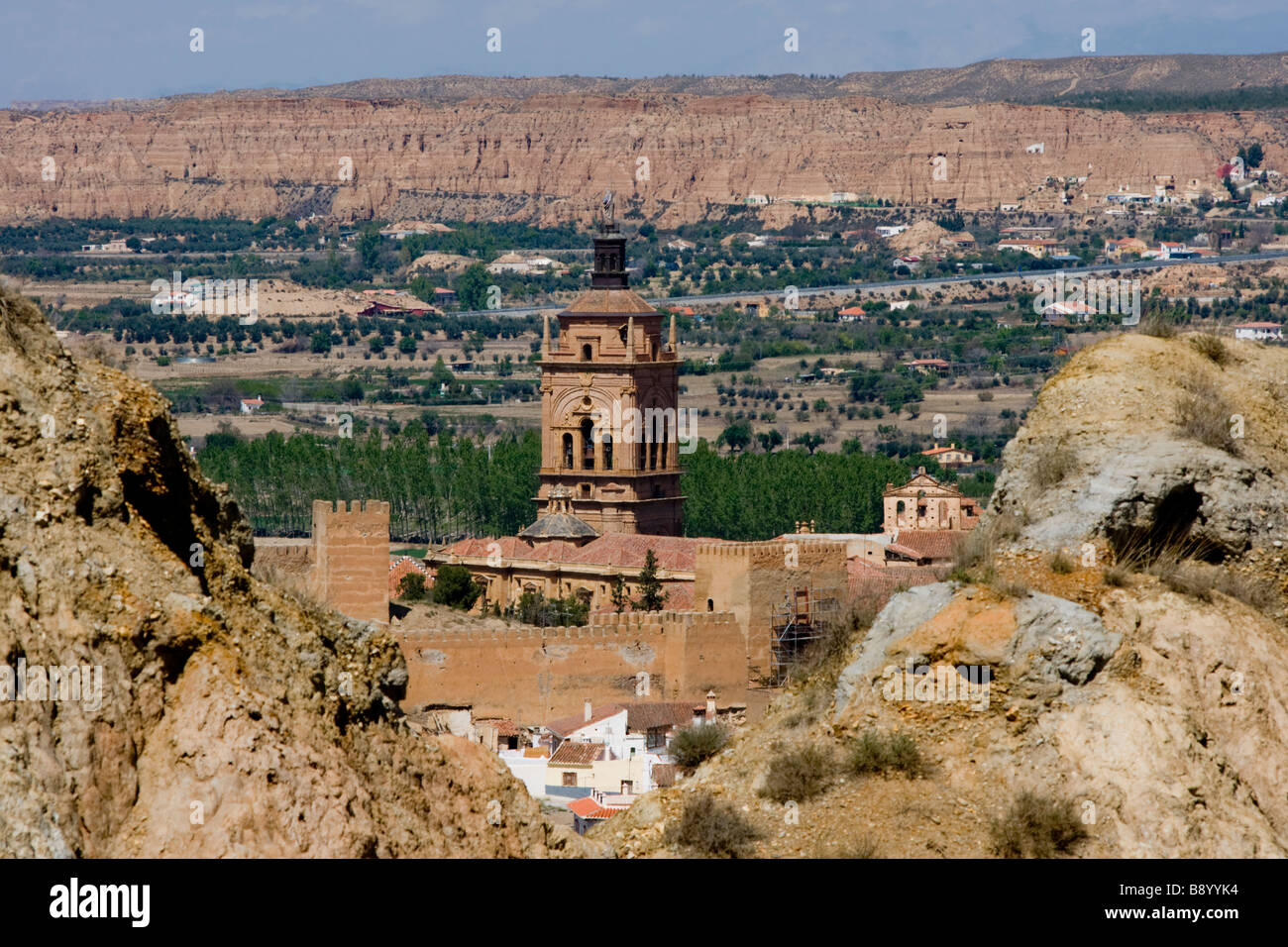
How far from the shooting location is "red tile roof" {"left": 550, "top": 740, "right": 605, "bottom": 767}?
33.9 meters

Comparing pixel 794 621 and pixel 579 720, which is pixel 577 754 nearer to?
pixel 579 720

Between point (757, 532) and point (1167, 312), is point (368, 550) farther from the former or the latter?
point (1167, 312)

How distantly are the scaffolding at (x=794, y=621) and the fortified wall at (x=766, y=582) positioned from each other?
0.8 inches

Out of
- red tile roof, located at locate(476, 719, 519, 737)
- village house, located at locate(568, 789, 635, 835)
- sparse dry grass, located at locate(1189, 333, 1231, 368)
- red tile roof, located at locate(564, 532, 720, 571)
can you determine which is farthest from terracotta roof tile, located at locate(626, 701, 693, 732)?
sparse dry grass, located at locate(1189, 333, 1231, 368)

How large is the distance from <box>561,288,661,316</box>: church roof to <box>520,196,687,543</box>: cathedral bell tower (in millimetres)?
24

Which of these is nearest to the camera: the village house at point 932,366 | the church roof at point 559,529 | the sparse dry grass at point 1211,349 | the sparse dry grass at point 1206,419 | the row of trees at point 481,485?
the sparse dry grass at point 1206,419

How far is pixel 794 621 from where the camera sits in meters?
38.6

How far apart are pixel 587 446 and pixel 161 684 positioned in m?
56.6

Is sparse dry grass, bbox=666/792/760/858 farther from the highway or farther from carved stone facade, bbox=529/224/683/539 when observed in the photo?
the highway

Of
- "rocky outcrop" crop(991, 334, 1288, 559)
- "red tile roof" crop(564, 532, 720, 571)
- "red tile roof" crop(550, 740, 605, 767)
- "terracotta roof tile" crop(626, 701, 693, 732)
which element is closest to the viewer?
"rocky outcrop" crop(991, 334, 1288, 559)

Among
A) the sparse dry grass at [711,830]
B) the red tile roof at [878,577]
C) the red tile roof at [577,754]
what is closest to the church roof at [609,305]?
the red tile roof at [878,577]

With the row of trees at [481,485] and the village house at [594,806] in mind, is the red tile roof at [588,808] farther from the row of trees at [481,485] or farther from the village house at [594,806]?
the row of trees at [481,485]

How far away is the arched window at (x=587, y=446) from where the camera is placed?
220 feet

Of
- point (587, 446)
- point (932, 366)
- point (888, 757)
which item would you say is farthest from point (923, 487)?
point (932, 366)
